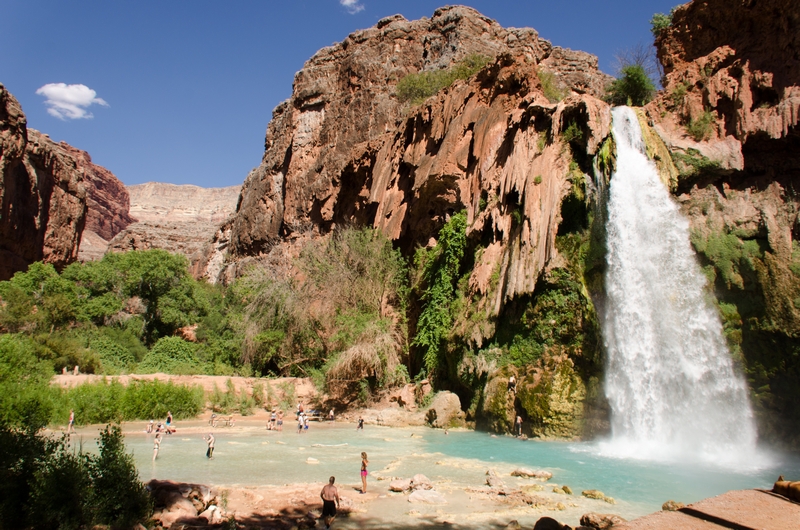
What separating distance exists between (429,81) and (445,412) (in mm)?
26809

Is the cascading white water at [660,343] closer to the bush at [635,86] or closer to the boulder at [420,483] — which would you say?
the boulder at [420,483]

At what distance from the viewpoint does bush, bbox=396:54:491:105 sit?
36.3 metres

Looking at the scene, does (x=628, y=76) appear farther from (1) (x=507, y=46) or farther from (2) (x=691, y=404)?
(2) (x=691, y=404)

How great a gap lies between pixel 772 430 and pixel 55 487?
18.9 m

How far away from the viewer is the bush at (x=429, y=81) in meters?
36.3

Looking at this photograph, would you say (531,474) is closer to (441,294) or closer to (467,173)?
(441,294)

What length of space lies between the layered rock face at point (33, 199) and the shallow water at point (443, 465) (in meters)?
28.3

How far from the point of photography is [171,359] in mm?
32938

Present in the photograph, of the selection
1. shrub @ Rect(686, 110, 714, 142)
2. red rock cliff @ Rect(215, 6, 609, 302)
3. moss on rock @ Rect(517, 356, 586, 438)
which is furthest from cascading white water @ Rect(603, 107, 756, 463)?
shrub @ Rect(686, 110, 714, 142)

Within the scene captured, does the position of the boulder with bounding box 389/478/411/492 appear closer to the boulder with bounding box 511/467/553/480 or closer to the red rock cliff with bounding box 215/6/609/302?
the boulder with bounding box 511/467/553/480

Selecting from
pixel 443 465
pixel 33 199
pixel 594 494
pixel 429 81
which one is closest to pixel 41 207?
pixel 33 199

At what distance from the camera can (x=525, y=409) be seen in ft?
59.5

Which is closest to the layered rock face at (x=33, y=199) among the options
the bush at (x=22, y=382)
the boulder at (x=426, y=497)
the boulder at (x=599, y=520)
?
the bush at (x=22, y=382)

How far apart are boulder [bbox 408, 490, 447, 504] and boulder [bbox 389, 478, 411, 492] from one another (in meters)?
0.53
